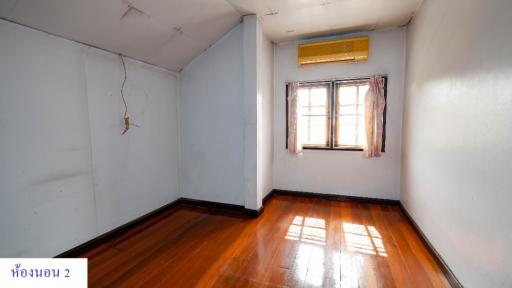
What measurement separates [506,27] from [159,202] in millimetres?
3603

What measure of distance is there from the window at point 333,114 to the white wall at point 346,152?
124 mm

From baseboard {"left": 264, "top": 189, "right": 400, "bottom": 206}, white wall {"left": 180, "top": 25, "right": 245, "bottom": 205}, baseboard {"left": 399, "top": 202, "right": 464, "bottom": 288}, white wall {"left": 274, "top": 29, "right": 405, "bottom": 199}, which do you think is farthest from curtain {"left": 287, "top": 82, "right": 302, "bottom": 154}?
baseboard {"left": 399, "top": 202, "right": 464, "bottom": 288}

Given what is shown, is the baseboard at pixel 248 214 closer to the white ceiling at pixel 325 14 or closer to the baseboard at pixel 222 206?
the baseboard at pixel 222 206

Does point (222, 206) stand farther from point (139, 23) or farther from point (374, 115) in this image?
point (374, 115)

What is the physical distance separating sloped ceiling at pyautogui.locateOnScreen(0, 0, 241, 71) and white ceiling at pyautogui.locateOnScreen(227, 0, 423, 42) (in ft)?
1.41

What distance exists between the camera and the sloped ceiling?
1700mm

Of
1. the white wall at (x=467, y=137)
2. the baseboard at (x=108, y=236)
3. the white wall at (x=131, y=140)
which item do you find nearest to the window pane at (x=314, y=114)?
the white wall at (x=467, y=137)

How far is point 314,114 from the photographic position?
3637 mm

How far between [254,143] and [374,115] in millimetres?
1828

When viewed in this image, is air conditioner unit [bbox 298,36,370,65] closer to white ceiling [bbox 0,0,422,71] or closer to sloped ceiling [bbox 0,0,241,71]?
white ceiling [bbox 0,0,422,71]

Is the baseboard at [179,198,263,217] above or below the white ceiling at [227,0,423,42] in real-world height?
below

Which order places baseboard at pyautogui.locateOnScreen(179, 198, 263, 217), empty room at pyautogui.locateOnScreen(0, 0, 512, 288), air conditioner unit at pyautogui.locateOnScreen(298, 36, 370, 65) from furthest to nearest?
air conditioner unit at pyautogui.locateOnScreen(298, 36, 370, 65), baseboard at pyautogui.locateOnScreen(179, 198, 263, 217), empty room at pyautogui.locateOnScreen(0, 0, 512, 288)

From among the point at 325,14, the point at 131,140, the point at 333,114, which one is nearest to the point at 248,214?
the point at 131,140

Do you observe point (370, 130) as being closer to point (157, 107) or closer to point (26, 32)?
point (157, 107)
